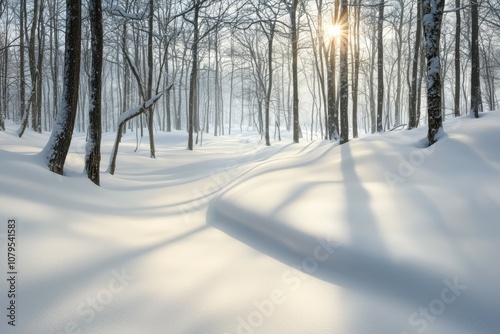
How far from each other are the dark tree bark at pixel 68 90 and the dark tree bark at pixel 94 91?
0.46 meters

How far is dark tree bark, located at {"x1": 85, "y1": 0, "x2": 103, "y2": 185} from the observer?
5.73 m

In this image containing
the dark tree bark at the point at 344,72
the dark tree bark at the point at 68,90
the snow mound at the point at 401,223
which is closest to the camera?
the snow mound at the point at 401,223

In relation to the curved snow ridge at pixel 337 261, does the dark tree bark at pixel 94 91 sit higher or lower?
higher

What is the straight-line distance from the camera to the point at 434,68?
573cm

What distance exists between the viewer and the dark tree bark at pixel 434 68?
567 cm

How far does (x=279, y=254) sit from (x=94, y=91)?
4.86 m

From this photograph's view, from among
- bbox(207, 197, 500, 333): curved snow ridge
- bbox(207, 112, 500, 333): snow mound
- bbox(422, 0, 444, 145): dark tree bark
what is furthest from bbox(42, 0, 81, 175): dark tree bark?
bbox(422, 0, 444, 145): dark tree bark

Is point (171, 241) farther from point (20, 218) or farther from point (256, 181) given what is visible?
point (256, 181)

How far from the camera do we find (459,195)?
341 cm

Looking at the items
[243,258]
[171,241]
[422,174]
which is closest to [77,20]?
[171,241]

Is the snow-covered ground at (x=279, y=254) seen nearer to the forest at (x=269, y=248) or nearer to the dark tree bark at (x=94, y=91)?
the forest at (x=269, y=248)

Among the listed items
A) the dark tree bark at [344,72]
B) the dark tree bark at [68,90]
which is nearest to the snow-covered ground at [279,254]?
the dark tree bark at [68,90]

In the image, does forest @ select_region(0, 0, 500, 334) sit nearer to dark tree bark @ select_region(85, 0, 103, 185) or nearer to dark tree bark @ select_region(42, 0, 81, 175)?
dark tree bark @ select_region(42, 0, 81, 175)

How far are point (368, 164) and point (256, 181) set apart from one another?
2.00m
